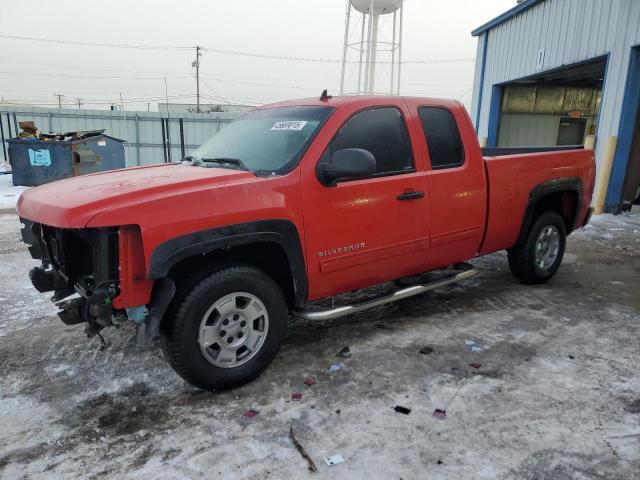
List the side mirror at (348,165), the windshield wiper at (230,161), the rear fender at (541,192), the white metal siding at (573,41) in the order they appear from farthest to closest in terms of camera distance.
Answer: the white metal siding at (573,41) → the rear fender at (541,192) → the windshield wiper at (230,161) → the side mirror at (348,165)

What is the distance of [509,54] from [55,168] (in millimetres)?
13452

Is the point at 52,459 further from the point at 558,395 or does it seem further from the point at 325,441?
the point at 558,395

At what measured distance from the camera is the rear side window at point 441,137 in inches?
159

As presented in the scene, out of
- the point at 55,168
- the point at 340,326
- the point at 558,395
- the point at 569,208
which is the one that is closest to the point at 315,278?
the point at 340,326

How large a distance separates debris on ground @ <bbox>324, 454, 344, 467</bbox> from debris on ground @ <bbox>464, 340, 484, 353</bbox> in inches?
65.3

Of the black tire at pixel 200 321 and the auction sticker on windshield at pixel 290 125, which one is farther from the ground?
the auction sticker on windshield at pixel 290 125

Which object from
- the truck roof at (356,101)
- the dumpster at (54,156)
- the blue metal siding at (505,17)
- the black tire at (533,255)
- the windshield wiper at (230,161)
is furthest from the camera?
the dumpster at (54,156)

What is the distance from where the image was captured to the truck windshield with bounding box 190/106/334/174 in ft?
11.1

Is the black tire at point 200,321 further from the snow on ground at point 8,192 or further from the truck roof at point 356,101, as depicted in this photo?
the snow on ground at point 8,192

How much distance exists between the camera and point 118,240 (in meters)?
2.69

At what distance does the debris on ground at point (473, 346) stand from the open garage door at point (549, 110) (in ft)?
43.3

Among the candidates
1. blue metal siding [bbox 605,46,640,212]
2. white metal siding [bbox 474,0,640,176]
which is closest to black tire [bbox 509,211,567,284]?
blue metal siding [bbox 605,46,640,212]

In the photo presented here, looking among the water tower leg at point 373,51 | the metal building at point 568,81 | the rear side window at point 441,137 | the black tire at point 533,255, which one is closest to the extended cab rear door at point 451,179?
the rear side window at point 441,137

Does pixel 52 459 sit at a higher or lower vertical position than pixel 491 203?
lower
